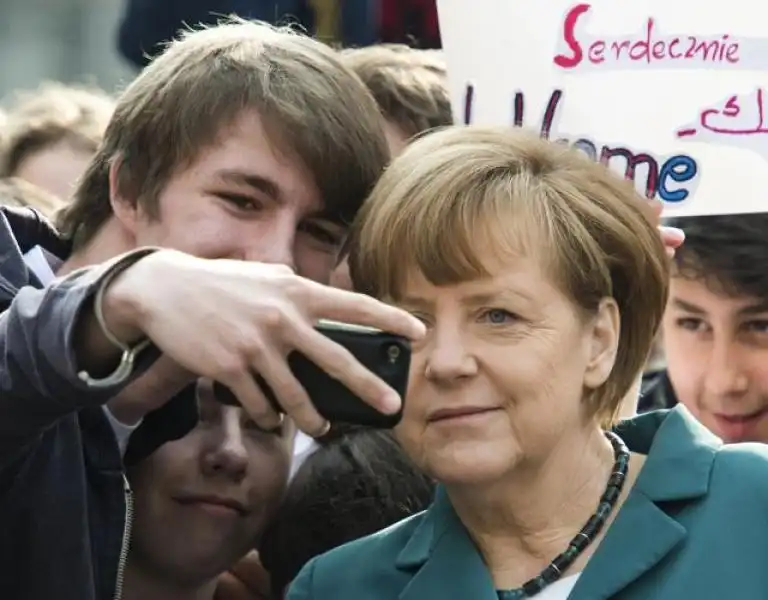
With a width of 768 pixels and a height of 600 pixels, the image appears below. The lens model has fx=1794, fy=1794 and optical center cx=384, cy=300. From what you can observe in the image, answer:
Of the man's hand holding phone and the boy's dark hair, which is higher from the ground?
the man's hand holding phone

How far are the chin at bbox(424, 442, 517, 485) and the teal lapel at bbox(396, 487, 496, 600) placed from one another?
0.43 feet

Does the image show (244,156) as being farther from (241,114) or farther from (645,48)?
(645,48)

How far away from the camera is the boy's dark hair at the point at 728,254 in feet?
9.61

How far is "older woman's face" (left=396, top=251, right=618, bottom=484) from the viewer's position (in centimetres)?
214

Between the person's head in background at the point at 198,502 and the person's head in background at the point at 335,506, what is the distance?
4 centimetres

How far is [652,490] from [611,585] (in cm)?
15

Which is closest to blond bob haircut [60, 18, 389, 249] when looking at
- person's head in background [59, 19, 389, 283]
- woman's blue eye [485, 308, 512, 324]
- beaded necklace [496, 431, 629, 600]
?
person's head in background [59, 19, 389, 283]

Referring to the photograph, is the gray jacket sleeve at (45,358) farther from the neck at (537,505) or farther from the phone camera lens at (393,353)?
the neck at (537,505)

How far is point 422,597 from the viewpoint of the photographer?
2248 mm

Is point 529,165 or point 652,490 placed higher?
point 529,165

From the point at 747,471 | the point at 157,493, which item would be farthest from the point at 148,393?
the point at 747,471

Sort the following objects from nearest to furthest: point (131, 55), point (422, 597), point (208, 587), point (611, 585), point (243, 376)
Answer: point (243, 376), point (611, 585), point (422, 597), point (208, 587), point (131, 55)

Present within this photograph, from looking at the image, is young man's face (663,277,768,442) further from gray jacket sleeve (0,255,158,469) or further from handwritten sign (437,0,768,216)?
gray jacket sleeve (0,255,158,469)

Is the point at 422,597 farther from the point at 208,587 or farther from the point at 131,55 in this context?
the point at 131,55
